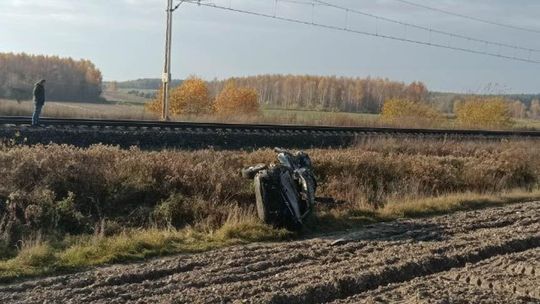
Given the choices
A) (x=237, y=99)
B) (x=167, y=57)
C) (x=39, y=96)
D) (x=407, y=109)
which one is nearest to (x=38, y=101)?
(x=39, y=96)

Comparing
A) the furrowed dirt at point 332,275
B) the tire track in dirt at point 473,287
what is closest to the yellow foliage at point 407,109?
the furrowed dirt at point 332,275

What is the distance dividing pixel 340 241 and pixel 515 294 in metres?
3.16

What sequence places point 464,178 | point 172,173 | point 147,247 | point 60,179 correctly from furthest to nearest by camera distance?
point 464,178 → point 172,173 → point 60,179 → point 147,247

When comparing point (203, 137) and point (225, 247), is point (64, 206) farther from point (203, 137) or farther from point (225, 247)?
point (203, 137)

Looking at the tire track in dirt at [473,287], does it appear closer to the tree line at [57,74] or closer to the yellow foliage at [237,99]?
the yellow foliage at [237,99]

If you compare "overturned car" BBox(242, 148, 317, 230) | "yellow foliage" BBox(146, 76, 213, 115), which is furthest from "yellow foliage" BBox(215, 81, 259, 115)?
"overturned car" BBox(242, 148, 317, 230)

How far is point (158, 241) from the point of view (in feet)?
33.4

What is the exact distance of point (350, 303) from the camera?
7301 mm

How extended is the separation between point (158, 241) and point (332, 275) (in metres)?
3.18

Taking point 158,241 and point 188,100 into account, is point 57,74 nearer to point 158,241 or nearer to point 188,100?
point 188,100

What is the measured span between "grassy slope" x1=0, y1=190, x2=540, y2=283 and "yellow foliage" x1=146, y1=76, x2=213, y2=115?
34.8m

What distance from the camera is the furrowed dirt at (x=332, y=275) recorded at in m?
7.39

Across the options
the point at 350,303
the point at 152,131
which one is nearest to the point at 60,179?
the point at 350,303

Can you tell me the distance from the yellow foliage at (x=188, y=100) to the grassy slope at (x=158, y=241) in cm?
3483
